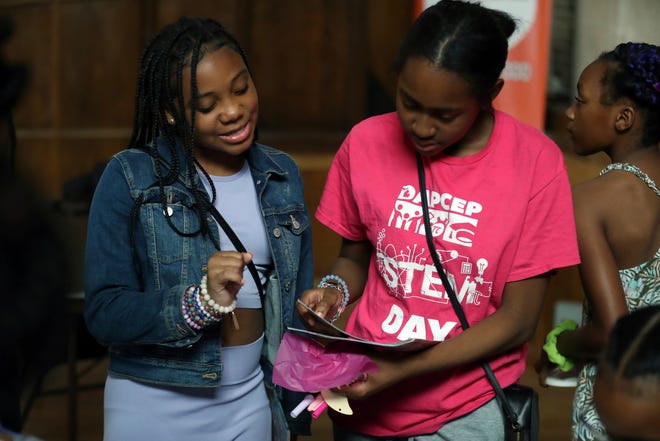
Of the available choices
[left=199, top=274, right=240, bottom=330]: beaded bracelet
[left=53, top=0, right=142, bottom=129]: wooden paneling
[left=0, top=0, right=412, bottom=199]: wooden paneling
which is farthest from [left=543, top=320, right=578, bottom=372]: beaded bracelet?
[left=53, top=0, right=142, bottom=129]: wooden paneling

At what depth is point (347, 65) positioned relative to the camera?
6.86 meters

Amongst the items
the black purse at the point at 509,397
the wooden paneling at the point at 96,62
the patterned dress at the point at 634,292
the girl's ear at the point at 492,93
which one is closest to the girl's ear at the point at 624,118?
the patterned dress at the point at 634,292

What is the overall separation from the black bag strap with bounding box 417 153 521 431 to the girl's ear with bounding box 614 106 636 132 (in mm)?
604

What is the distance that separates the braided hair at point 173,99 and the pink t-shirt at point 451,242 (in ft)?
1.25

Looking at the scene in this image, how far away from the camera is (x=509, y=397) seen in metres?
2.24

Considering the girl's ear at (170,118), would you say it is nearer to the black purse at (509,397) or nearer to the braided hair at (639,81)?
the black purse at (509,397)

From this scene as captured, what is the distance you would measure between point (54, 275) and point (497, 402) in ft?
3.41

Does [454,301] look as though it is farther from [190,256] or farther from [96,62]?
[96,62]

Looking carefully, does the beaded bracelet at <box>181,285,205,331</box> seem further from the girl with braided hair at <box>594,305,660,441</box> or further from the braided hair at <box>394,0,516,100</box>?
the girl with braided hair at <box>594,305,660,441</box>

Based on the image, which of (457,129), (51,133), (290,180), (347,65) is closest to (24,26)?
(51,133)

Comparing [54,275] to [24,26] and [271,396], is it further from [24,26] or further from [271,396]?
[24,26]

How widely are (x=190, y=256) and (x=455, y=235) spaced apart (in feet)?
1.99

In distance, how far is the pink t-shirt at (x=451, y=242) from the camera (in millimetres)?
2178

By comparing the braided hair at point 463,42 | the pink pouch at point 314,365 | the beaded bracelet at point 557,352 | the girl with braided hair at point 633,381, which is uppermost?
the braided hair at point 463,42
